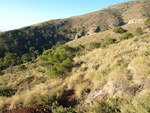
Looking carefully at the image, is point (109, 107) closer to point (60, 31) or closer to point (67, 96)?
point (67, 96)

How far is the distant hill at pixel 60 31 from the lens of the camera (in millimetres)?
61922

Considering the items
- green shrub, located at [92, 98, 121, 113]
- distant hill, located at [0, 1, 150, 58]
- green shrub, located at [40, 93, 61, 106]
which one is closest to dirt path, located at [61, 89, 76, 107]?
green shrub, located at [40, 93, 61, 106]

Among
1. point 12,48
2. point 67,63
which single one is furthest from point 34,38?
point 67,63

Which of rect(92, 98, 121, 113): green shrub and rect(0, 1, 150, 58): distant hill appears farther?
rect(0, 1, 150, 58): distant hill

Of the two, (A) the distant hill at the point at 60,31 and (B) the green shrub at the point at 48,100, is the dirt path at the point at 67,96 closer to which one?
(B) the green shrub at the point at 48,100

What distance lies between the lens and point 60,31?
8694 cm

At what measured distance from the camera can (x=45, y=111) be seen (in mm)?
3242

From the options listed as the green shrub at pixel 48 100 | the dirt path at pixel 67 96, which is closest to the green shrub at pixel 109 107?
the dirt path at pixel 67 96

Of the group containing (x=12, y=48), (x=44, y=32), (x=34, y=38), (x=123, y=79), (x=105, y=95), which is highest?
(x=44, y=32)

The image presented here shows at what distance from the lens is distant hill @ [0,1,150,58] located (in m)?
61.9

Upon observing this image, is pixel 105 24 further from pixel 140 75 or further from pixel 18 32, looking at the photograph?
pixel 140 75

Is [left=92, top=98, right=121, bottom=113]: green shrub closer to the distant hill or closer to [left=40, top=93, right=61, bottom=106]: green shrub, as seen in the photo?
[left=40, top=93, right=61, bottom=106]: green shrub

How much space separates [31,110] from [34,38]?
259 feet

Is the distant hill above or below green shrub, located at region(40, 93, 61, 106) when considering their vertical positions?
above
